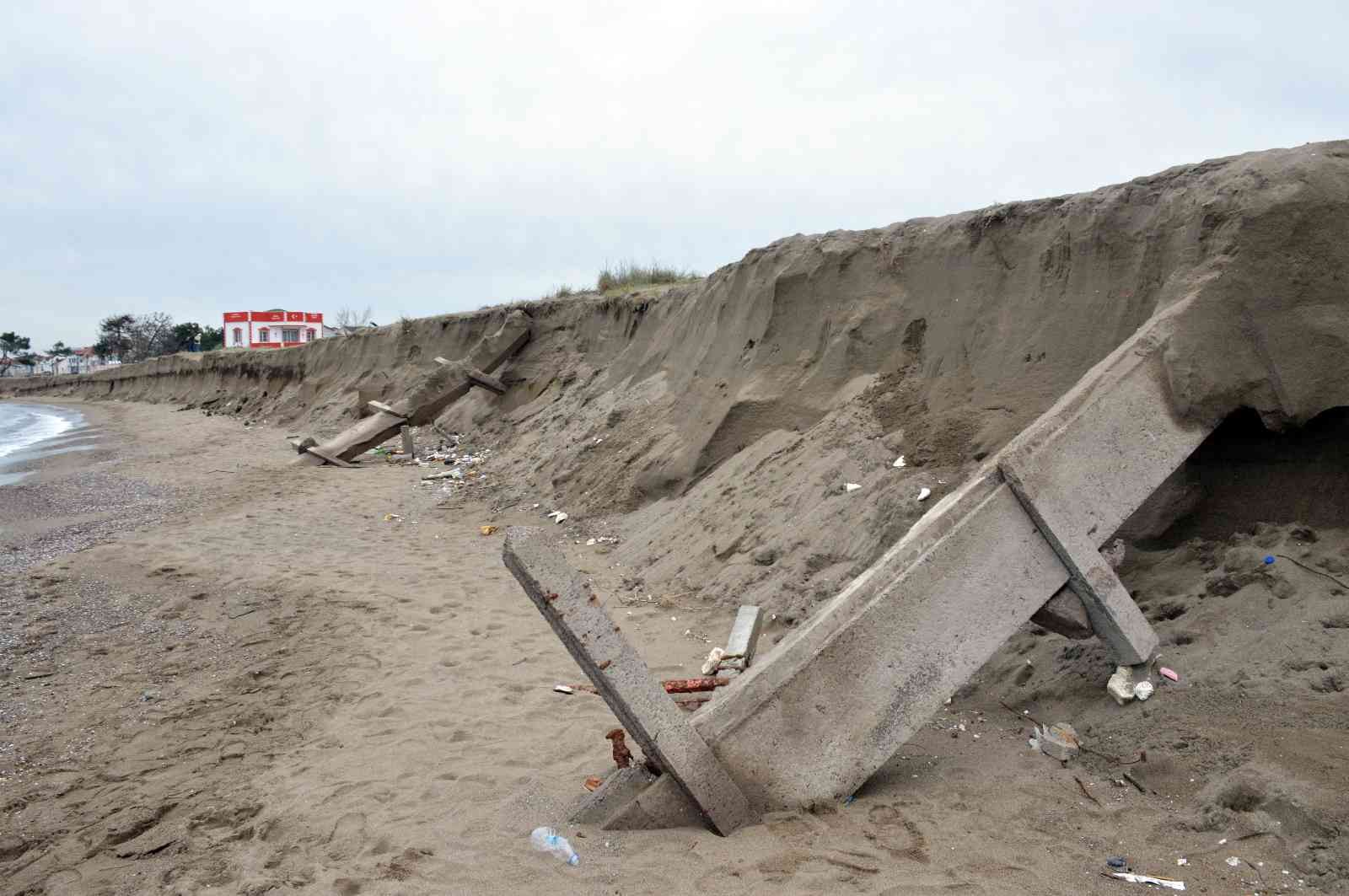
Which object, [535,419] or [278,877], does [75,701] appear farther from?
[535,419]

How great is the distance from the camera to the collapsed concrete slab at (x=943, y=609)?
3.36 metres

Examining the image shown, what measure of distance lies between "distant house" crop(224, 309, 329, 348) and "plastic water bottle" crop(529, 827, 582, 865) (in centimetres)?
7690

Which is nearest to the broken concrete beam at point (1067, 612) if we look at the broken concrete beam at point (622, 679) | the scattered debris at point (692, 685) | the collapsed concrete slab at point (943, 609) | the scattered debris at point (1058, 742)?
the collapsed concrete slab at point (943, 609)

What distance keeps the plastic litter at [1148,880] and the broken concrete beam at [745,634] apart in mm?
2255

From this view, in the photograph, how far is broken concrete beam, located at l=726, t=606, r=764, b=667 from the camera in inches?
196

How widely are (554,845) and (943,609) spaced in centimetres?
165

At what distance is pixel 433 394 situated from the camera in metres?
15.6

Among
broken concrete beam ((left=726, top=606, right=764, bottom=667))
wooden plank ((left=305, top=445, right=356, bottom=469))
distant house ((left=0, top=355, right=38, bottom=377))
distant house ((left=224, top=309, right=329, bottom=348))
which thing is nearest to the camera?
broken concrete beam ((left=726, top=606, right=764, bottom=667))

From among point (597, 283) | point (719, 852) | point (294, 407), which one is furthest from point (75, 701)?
point (294, 407)

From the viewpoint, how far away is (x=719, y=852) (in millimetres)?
3098

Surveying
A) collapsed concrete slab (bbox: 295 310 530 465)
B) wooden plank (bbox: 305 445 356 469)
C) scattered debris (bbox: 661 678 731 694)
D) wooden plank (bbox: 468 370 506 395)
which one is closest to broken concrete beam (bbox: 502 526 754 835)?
scattered debris (bbox: 661 678 731 694)

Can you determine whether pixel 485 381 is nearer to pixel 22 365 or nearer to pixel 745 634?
pixel 745 634

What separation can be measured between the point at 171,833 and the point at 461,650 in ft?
7.20

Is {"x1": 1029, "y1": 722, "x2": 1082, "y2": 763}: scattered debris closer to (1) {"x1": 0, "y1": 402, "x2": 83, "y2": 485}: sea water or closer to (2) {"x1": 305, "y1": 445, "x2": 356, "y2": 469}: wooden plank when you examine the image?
(2) {"x1": 305, "y1": 445, "x2": 356, "y2": 469}: wooden plank
